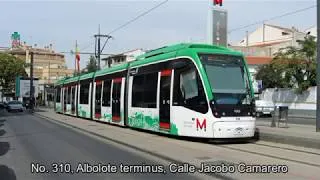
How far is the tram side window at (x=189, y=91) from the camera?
1803cm

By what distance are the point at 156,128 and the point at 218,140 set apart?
3832 mm

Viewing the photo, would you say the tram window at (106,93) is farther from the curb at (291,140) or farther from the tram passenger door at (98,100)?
the curb at (291,140)

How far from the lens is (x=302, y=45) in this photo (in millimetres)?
56094

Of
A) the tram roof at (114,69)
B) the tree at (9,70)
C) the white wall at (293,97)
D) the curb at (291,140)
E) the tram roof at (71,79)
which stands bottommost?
the curb at (291,140)

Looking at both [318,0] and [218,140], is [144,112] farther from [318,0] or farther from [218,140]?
[318,0]

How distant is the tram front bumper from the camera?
57.6ft

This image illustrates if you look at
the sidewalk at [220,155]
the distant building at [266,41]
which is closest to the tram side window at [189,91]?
the sidewalk at [220,155]

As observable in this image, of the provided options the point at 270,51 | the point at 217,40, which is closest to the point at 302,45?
the point at 217,40

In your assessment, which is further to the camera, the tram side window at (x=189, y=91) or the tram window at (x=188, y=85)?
the tram window at (x=188, y=85)

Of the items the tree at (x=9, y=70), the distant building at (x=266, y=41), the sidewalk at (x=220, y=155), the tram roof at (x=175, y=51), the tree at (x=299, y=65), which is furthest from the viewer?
the tree at (x=9, y=70)

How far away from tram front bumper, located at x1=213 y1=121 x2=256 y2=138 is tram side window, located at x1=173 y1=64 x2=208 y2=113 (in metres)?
0.73

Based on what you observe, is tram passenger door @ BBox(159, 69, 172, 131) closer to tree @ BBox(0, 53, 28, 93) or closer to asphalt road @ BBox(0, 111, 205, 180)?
asphalt road @ BBox(0, 111, 205, 180)

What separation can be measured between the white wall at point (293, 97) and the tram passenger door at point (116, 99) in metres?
28.6

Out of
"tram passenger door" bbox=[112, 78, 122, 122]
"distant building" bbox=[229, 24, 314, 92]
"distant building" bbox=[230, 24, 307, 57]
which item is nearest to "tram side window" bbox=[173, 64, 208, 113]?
"tram passenger door" bbox=[112, 78, 122, 122]
